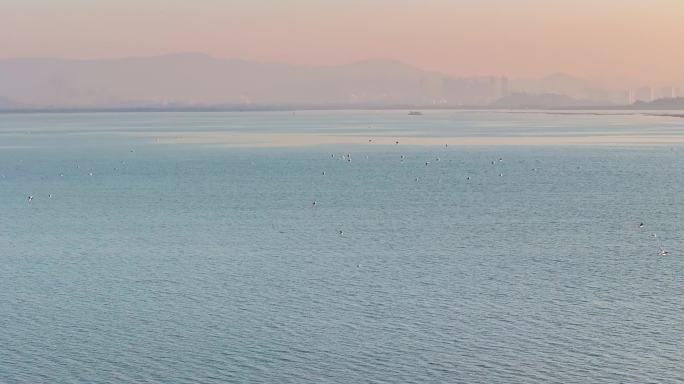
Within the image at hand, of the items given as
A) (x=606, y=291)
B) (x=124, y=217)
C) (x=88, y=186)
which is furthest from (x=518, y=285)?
(x=88, y=186)

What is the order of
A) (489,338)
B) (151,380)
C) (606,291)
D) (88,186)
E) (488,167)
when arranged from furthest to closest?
(488,167) → (88,186) → (606,291) → (489,338) → (151,380)

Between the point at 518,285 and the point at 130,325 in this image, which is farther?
the point at 518,285

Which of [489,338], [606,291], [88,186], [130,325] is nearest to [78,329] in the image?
[130,325]

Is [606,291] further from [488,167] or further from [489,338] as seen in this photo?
[488,167]

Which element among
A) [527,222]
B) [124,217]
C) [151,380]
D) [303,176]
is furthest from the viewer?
[303,176]

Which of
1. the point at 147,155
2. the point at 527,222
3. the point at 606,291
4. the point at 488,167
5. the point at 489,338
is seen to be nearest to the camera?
the point at 489,338

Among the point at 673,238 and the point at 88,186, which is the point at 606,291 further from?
the point at 88,186
